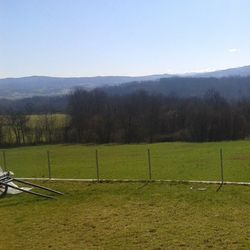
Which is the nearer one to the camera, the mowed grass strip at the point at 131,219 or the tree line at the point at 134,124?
the mowed grass strip at the point at 131,219

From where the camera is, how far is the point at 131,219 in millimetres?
13820

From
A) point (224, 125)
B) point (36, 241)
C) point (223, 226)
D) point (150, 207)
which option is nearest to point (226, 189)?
point (150, 207)

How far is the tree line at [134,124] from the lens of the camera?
Result: 8381cm

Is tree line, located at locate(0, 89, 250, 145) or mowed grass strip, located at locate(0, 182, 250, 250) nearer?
mowed grass strip, located at locate(0, 182, 250, 250)

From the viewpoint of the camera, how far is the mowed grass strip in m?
11.4

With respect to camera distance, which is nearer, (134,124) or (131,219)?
(131,219)

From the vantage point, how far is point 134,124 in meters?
88.1

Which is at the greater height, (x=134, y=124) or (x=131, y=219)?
(x=131, y=219)

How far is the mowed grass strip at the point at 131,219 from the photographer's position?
11.4 metres

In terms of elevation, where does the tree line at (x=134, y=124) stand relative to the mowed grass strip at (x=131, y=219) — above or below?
below

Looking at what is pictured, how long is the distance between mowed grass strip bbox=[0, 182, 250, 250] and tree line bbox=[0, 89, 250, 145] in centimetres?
6245

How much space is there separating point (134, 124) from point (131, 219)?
74.3 metres

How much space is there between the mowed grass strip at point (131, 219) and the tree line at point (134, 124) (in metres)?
62.5

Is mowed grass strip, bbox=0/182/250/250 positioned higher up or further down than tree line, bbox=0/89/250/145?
higher up
